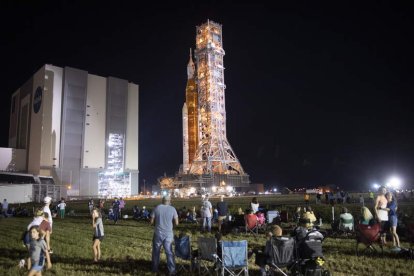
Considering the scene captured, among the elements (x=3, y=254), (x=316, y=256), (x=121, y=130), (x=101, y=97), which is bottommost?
(x=3, y=254)

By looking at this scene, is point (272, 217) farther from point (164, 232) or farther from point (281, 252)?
Result: point (281, 252)

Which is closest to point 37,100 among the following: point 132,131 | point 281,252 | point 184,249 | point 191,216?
point 132,131

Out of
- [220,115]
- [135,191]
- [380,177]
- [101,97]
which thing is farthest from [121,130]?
[380,177]

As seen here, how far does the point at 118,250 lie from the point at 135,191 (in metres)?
64.7

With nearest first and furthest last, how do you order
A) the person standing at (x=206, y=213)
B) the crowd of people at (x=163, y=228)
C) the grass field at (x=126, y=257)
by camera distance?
1. the crowd of people at (x=163, y=228)
2. the grass field at (x=126, y=257)
3. the person standing at (x=206, y=213)

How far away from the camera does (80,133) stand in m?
72.2

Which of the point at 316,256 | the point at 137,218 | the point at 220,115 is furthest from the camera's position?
the point at 220,115

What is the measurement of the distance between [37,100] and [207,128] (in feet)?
112

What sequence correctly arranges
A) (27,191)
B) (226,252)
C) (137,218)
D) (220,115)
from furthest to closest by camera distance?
(220,115)
(27,191)
(137,218)
(226,252)

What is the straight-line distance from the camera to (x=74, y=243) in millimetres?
15117

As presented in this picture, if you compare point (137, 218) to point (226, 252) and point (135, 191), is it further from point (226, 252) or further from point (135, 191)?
point (135, 191)

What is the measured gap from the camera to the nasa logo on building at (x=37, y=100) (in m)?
72.8

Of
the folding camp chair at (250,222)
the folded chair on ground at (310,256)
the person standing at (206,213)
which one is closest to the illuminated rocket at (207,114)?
the person standing at (206,213)

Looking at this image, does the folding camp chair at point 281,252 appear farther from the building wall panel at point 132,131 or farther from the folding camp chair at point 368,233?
the building wall panel at point 132,131
